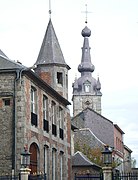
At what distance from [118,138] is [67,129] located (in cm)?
3231

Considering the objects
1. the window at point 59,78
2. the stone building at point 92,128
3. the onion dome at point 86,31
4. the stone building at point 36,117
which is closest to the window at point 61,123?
the stone building at point 36,117

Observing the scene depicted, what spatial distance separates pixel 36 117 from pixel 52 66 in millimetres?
9586

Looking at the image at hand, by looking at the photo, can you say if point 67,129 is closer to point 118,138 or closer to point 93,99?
point 118,138

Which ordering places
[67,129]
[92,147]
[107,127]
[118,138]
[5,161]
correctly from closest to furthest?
1. [5,161]
2. [67,129]
3. [92,147]
4. [107,127]
5. [118,138]

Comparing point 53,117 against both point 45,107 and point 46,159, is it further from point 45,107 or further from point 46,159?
point 46,159

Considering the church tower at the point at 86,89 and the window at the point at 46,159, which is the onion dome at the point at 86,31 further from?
the window at the point at 46,159

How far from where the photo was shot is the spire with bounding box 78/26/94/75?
353 ft

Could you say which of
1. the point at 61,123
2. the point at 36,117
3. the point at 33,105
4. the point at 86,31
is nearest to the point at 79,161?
the point at 61,123

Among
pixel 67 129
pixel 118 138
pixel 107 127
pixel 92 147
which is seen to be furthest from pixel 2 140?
pixel 118 138

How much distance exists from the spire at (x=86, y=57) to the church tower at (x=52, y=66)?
216ft

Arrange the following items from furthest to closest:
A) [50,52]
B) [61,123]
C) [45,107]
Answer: [50,52], [61,123], [45,107]

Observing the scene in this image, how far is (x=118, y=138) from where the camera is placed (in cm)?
7188

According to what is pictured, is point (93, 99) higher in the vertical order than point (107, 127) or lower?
higher

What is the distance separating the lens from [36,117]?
3175cm
